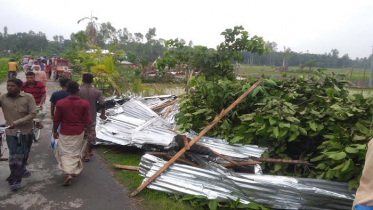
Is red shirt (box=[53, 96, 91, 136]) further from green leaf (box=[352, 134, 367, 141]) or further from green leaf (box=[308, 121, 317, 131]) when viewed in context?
green leaf (box=[352, 134, 367, 141])

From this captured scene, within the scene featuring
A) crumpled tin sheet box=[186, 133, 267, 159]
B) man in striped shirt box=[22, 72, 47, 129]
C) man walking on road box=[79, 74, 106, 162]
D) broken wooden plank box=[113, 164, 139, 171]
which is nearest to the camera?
crumpled tin sheet box=[186, 133, 267, 159]

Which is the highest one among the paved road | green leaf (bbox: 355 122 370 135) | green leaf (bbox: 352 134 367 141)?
green leaf (bbox: 355 122 370 135)

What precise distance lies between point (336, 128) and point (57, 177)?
15.3ft

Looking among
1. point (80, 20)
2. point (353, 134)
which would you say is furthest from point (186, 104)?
point (80, 20)

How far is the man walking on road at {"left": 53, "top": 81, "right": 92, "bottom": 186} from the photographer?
182 inches

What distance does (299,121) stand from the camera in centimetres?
456

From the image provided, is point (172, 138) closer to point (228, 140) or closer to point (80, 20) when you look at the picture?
point (228, 140)

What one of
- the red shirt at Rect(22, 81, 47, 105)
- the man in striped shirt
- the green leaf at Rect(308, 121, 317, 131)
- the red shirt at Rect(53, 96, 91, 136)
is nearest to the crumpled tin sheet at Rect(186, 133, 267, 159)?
the green leaf at Rect(308, 121, 317, 131)

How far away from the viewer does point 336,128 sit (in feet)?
14.3

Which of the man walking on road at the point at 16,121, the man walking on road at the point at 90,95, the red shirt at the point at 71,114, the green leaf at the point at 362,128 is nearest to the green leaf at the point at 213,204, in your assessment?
the green leaf at the point at 362,128

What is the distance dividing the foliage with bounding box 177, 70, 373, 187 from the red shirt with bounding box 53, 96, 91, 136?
7.26 feet

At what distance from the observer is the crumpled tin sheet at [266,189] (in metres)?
3.95

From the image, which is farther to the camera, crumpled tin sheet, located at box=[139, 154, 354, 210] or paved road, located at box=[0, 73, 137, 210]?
paved road, located at box=[0, 73, 137, 210]

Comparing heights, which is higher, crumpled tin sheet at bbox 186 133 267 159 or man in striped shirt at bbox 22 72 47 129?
man in striped shirt at bbox 22 72 47 129
